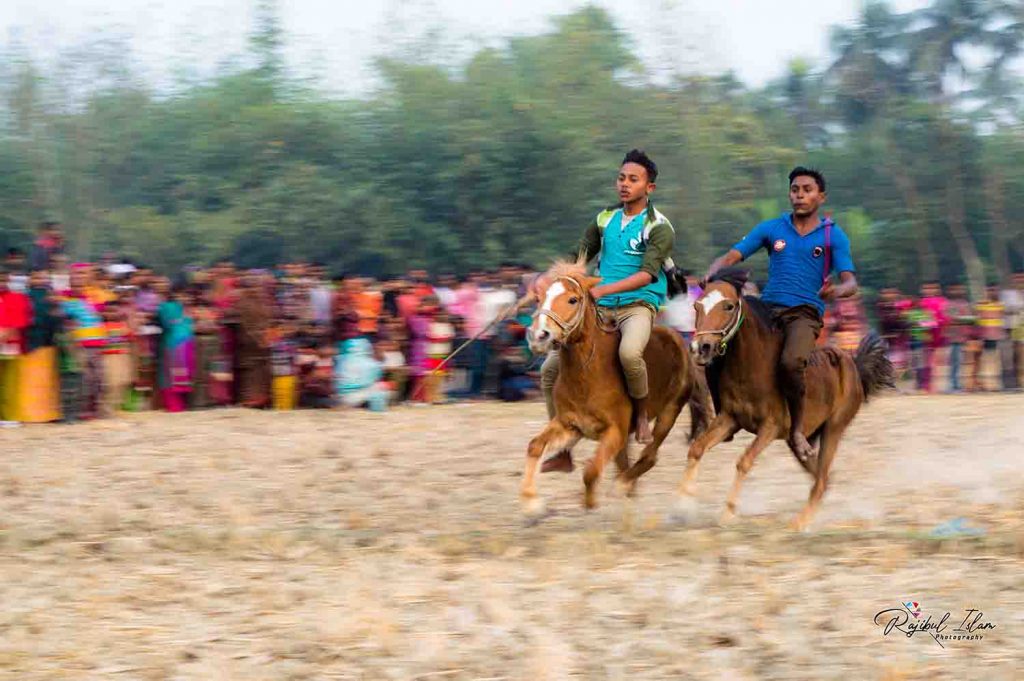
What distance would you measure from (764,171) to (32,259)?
27.5m

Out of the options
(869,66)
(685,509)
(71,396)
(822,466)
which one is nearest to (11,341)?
(71,396)

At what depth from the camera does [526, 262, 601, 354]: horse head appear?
8055mm

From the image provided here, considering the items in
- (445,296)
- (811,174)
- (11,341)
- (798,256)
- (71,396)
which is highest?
(811,174)

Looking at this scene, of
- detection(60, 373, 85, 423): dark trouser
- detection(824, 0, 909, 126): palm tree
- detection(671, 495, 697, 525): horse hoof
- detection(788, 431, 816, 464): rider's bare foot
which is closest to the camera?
detection(671, 495, 697, 525): horse hoof

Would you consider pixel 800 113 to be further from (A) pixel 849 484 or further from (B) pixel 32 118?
(A) pixel 849 484

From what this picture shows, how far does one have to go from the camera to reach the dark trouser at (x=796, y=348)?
8.95 m

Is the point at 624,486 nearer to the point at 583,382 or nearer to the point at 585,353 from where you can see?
the point at 583,382

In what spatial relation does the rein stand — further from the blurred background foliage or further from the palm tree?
the palm tree

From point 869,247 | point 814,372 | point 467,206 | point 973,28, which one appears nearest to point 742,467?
point 814,372

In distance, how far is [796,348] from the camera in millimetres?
8945
